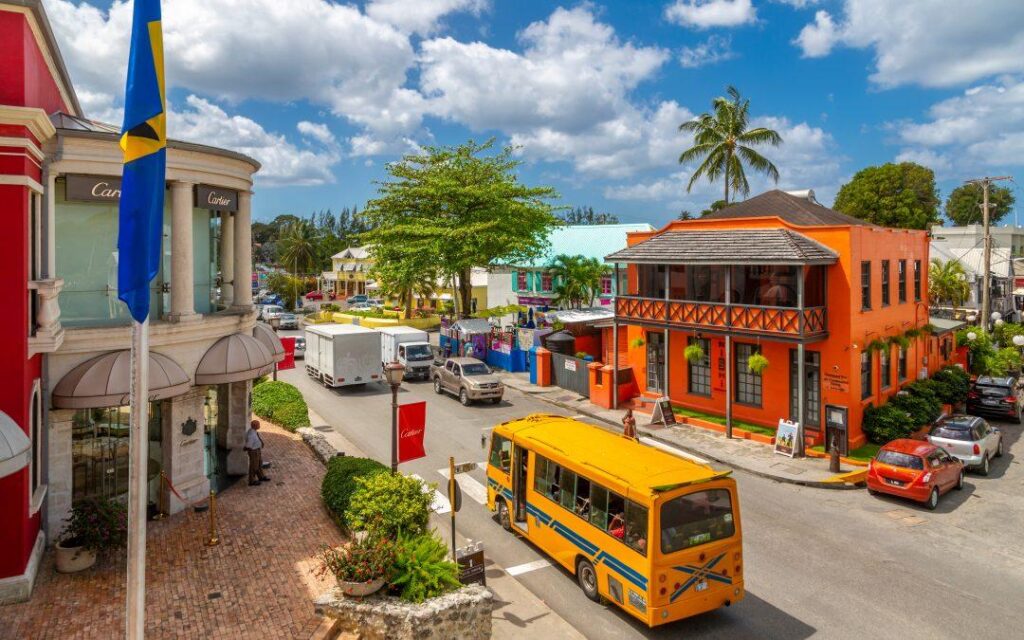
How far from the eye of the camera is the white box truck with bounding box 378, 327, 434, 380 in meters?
32.0

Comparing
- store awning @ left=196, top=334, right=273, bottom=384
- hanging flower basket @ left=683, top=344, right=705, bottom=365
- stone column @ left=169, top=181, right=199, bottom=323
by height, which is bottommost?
hanging flower basket @ left=683, top=344, right=705, bottom=365

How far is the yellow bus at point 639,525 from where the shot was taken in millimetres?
10078

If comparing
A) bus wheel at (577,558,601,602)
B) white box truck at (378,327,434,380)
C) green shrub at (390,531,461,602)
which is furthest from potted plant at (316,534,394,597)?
white box truck at (378,327,434,380)

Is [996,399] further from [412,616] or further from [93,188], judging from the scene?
[93,188]

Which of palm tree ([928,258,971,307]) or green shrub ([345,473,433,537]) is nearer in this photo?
green shrub ([345,473,433,537])

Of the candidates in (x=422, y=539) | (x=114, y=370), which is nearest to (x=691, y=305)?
(x=422, y=539)

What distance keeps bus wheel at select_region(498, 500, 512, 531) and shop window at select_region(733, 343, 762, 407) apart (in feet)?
40.4

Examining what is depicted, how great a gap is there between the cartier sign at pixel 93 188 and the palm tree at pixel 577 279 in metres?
36.7

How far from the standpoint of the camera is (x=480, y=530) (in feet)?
48.4

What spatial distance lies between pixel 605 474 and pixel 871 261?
1656cm

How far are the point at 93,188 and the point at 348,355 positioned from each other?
1703cm

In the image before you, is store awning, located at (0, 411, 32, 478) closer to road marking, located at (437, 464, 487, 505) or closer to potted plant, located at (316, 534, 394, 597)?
potted plant, located at (316, 534, 394, 597)

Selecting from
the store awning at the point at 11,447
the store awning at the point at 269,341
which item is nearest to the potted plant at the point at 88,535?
the store awning at the point at 11,447

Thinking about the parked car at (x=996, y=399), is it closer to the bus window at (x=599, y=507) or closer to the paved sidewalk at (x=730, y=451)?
the paved sidewalk at (x=730, y=451)
